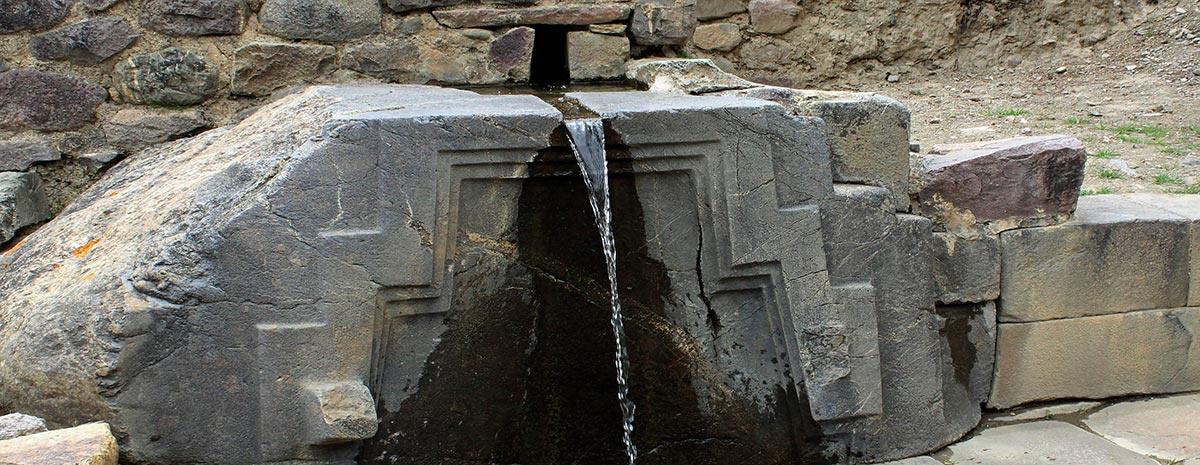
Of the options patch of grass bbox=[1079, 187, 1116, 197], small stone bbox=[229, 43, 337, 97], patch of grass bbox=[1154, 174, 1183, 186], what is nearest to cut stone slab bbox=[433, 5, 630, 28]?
small stone bbox=[229, 43, 337, 97]

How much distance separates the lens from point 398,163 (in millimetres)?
2580

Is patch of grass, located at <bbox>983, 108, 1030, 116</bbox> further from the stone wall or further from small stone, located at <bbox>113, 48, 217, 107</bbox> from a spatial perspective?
small stone, located at <bbox>113, 48, 217, 107</bbox>

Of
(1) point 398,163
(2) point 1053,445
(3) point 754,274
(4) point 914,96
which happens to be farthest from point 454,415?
(4) point 914,96

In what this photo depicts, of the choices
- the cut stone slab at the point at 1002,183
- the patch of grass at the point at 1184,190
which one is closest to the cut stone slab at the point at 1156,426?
the cut stone slab at the point at 1002,183

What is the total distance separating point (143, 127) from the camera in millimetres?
3902

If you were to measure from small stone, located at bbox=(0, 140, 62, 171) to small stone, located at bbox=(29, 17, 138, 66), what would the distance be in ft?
0.97

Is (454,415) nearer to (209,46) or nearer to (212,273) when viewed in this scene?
(212,273)

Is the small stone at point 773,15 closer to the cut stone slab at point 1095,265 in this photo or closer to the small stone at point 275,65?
the small stone at point 275,65

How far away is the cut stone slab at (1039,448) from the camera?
307 cm

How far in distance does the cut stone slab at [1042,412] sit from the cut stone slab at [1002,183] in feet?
1.94

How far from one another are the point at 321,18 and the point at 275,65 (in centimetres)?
24

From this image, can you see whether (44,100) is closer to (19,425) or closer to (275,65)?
(275,65)

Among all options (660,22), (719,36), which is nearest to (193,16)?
(660,22)

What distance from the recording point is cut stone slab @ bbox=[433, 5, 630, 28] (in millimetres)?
4203
